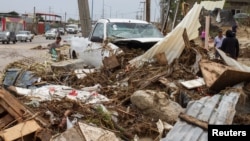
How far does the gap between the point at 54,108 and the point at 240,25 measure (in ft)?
83.0

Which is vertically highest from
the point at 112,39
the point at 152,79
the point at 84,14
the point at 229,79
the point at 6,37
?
the point at 84,14

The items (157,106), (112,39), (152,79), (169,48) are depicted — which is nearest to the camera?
(157,106)

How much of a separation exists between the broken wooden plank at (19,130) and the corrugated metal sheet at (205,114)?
1.78 meters

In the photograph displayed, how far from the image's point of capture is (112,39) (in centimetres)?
1018

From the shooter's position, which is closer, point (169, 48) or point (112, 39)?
point (169, 48)

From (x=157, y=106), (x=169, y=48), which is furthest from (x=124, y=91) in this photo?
(x=169, y=48)

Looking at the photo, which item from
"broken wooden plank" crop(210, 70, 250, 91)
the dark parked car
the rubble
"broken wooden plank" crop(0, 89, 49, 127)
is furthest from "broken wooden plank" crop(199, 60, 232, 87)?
the dark parked car

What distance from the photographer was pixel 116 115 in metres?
6.30

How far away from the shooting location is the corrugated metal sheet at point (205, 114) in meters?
5.24

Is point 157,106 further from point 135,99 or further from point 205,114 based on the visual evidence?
point 205,114

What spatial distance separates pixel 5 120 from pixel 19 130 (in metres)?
0.67

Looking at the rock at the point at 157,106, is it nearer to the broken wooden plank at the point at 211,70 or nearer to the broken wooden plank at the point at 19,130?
the broken wooden plank at the point at 211,70

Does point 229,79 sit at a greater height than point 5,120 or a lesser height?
greater

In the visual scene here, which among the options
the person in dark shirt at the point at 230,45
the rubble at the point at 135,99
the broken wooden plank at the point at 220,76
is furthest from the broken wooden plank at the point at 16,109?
Result: the person in dark shirt at the point at 230,45
